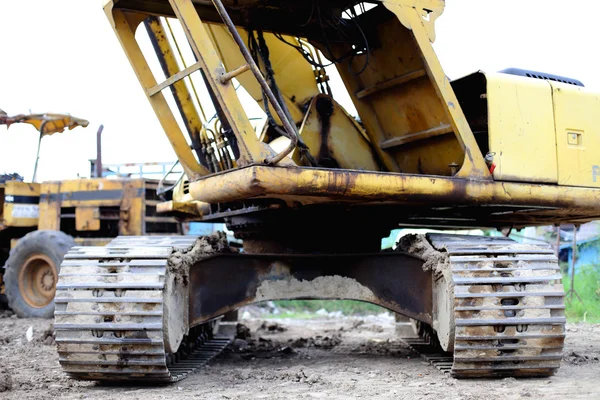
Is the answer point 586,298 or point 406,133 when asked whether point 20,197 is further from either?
point 586,298

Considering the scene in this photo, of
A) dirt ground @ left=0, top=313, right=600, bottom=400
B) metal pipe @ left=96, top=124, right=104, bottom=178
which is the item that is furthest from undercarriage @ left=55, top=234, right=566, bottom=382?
metal pipe @ left=96, top=124, right=104, bottom=178

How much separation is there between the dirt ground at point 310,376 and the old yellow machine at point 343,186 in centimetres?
17

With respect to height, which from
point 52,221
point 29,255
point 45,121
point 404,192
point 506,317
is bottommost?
point 506,317

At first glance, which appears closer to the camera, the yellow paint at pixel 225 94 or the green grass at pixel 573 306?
the yellow paint at pixel 225 94

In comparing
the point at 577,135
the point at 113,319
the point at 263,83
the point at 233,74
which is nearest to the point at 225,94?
the point at 233,74

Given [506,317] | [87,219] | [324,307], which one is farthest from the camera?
[324,307]

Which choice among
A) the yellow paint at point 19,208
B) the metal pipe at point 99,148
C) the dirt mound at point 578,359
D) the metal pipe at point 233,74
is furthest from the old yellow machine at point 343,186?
the yellow paint at point 19,208

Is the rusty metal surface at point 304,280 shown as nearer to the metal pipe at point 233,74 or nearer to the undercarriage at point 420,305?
the undercarriage at point 420,305

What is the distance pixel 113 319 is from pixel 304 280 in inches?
68.7

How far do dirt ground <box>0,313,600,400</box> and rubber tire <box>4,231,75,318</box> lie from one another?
7.77ft

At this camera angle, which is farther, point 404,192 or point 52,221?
point 52,221

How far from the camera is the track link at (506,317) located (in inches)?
190

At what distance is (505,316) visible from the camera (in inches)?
192

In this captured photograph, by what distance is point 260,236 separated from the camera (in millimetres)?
6590
